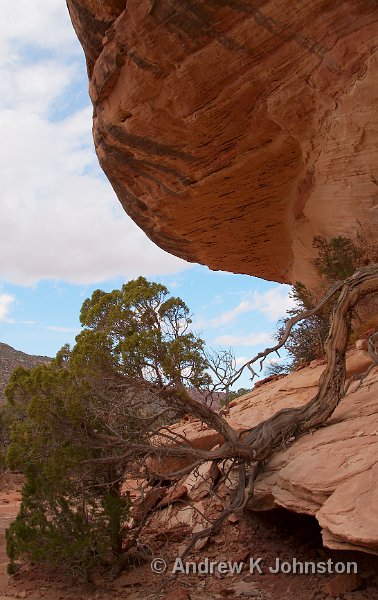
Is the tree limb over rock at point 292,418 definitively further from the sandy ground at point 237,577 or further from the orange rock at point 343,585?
the orange rock at point 343,585

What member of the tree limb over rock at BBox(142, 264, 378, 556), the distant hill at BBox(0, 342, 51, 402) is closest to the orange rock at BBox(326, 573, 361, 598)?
the tree limb over rock at BBox(142, 264, 378, 556)

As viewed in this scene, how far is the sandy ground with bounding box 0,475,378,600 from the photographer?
613 centimetres

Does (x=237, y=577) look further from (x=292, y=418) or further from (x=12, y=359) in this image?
(x=12, y=359)

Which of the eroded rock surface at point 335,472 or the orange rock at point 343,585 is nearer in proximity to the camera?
the eroded rock surface at point 335,472

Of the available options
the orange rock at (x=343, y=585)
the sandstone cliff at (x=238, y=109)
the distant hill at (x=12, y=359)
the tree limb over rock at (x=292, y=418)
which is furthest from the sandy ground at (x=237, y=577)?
the distant hill at (x=12, y=359)

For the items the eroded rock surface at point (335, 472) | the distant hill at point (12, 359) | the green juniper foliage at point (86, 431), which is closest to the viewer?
the eroded rock surface at point (335, 472)

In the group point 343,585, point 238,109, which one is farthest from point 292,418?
point 238,109

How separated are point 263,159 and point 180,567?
8083mm

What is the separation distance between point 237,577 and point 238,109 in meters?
7.95

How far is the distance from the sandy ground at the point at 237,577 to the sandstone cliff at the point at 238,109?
703cm

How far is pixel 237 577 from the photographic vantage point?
273 inches

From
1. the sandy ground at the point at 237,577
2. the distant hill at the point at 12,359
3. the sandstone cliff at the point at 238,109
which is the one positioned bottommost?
the sandy ground at the point at 237,577

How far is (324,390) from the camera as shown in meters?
8.20

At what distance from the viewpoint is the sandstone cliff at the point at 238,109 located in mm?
8789
